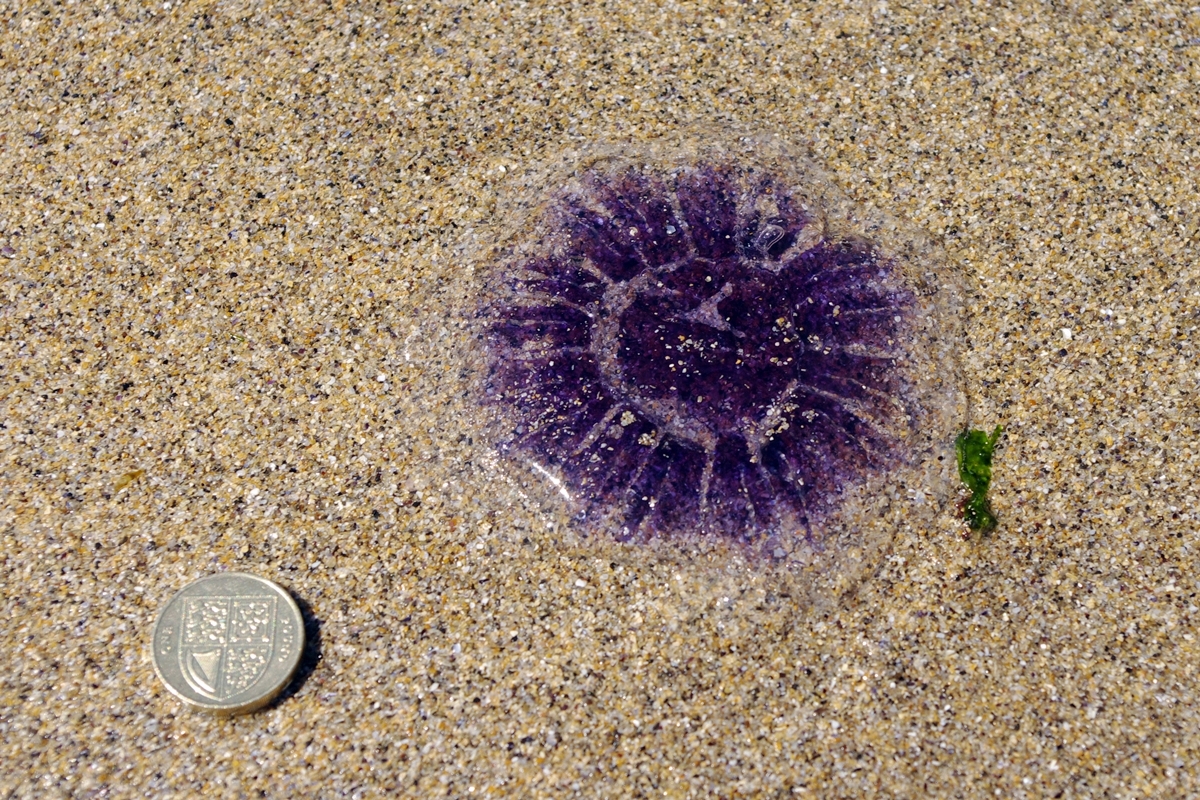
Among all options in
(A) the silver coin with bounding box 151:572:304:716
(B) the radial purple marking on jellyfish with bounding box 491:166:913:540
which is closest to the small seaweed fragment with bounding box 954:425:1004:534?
(B) the radial purple marking on jellyfish with bounding box 491:166:913:540

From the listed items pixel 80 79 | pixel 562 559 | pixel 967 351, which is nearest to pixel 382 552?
pixel 562 559

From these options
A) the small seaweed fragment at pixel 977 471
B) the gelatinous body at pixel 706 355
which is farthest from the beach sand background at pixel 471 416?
the gelatinous body at pixel 706 355

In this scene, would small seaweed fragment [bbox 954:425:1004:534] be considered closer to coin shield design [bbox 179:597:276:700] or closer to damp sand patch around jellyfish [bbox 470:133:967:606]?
damp sand patch around jellyfish [bbox 470:133:967:606]

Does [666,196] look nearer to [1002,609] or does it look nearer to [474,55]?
[474,55]

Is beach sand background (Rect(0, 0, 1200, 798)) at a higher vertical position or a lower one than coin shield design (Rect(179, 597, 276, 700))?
higher

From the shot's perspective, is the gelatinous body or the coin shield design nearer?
the coin shield design

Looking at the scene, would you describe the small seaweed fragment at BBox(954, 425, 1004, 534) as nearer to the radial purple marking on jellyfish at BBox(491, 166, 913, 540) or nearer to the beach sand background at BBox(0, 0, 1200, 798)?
the beach sand background at BBox(0, 0, 1200, 798)
